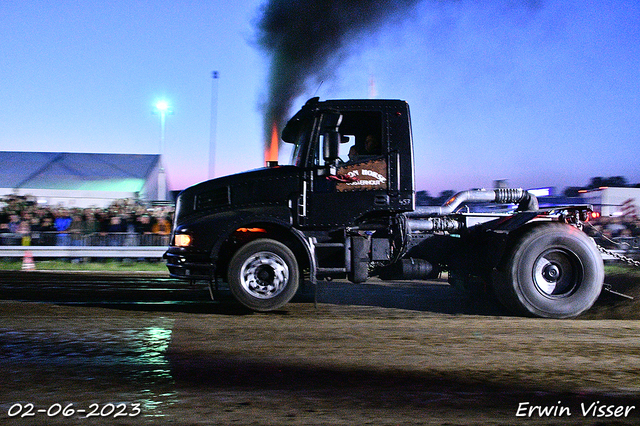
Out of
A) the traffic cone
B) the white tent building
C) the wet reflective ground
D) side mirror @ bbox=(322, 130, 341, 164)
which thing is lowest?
the wet reflective ground

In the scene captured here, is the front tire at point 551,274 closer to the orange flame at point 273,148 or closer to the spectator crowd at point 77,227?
the orange flame at point 273,148

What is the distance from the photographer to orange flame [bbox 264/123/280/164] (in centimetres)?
799

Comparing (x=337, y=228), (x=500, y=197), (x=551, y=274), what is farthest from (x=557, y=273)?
(x=337, y=228)

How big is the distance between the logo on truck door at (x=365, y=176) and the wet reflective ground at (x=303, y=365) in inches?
62.0

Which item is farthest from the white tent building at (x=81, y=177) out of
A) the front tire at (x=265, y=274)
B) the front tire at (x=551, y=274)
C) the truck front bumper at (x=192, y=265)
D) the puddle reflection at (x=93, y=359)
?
the front tire at (x=551, y=274)

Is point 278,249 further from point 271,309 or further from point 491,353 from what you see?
point 491,353

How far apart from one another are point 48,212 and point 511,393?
14615 mm

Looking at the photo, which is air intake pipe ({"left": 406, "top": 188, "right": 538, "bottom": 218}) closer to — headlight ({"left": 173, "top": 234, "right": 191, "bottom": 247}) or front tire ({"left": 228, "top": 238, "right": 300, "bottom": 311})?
front tire ({"left": 228, "top": 238, "right": 300, "bottom": 311})

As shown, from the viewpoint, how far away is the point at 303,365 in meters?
4.64

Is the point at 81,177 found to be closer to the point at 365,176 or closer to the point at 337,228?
the point at 337,228

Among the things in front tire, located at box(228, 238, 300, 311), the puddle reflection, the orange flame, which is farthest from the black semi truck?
the puddle reflection

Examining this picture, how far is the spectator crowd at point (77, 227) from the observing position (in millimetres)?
Answer: 15422

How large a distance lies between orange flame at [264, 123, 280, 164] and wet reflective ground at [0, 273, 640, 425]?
6.60 ft

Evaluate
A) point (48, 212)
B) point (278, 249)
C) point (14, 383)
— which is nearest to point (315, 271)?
point (278, 249)
